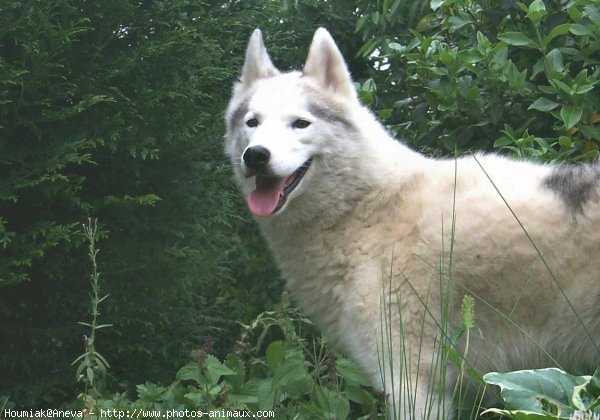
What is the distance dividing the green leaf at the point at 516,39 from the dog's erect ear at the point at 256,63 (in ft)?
3.54

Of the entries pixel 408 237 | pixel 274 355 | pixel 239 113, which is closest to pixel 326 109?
pixel 239 113

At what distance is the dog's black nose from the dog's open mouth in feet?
0.38

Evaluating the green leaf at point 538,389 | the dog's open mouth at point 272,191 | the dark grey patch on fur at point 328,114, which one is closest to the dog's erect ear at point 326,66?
the dark grey patch on fur at point 328,114

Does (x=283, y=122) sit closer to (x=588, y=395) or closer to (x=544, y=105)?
(x=544, y=105)

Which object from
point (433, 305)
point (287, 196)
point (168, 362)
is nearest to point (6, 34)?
point (287, 196)

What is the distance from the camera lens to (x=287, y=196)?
3.53 meters

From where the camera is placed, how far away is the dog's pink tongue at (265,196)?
351cm

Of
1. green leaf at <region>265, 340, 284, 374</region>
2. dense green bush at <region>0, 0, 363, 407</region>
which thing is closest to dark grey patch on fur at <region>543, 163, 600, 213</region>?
green leaf at <region>265, 340, 284, 374</region>

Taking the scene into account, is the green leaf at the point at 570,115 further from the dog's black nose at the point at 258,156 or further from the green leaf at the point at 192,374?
the green leaf at the point at 192,374

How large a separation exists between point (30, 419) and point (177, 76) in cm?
192

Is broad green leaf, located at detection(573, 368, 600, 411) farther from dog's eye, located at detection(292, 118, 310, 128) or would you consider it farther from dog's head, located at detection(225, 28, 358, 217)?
dog's eye, located at detection(292, 118, 310, 128)

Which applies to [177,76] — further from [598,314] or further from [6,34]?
[598,314]

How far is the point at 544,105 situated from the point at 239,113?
4.66 ft

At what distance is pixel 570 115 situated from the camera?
12.9 ft
